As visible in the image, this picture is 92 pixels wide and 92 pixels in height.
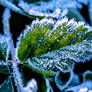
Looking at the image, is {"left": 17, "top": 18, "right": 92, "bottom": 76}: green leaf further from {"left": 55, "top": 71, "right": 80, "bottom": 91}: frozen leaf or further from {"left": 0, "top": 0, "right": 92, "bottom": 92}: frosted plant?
{"left": 55, "top": 71, "right": 80, "bottom": 91}: frozen leaf

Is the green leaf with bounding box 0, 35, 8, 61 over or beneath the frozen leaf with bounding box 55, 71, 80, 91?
over

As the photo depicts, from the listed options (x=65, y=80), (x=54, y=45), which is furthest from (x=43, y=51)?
(x=65, y=80)

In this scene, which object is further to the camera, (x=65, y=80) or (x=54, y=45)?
(x=65, y=80)

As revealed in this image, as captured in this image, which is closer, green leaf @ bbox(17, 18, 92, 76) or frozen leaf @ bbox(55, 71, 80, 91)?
green leaf @ bbox(17, 18, 92, 76)

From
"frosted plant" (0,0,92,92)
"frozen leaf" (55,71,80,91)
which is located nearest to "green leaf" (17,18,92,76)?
"frosted plant" (0,0,92,92)

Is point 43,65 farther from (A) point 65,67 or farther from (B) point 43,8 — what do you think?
(B) point 43,8

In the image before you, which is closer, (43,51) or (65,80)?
(43,51)

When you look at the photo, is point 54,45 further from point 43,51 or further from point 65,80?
point 65,80

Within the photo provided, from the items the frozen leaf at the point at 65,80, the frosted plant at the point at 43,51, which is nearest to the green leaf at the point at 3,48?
the frosted plant at the point at 43,51

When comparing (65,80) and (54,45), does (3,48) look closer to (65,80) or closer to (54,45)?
(54,45)
